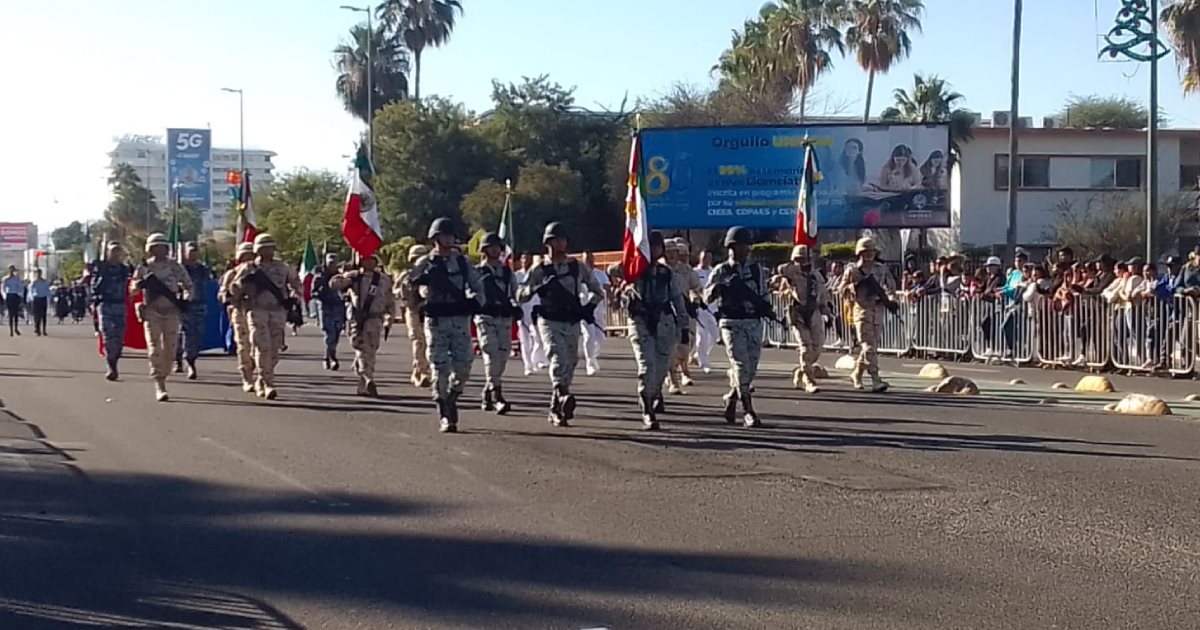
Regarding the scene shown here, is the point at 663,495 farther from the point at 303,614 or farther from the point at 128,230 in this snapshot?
the point at 128,230

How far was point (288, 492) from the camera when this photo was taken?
10.2 m

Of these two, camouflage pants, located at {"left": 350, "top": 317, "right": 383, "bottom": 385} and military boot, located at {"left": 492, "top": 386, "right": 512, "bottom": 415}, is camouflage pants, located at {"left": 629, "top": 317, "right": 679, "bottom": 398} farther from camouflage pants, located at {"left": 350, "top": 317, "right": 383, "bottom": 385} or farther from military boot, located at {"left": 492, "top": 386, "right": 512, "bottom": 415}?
camouflage pants, located at {"left": 350, "top": 317, "right": 383, "bottom": 385}

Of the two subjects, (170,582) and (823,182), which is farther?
(823,182)

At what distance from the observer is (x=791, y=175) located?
35.5 m

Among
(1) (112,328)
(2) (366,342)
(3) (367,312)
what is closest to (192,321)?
(1) (112,328)

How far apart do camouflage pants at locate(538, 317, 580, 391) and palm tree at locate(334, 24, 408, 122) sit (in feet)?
187

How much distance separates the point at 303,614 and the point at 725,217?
97.0 ft

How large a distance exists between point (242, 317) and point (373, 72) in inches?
2132

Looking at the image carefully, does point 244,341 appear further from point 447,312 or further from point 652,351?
point 652,351

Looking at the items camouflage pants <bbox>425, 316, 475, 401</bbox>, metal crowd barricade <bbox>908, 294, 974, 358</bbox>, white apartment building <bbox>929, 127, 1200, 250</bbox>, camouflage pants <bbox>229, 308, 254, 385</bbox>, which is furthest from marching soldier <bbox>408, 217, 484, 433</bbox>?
white apartment building <bbox>929, 127, 1200, 250</bbox>

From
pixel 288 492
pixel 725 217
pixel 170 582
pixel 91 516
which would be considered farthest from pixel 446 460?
pixel 725 217

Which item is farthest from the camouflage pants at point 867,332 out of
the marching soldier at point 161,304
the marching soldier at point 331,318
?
the marching soldier at point 331,318

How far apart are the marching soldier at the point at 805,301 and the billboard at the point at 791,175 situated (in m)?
17.5

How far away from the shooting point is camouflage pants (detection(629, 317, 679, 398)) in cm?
1335
